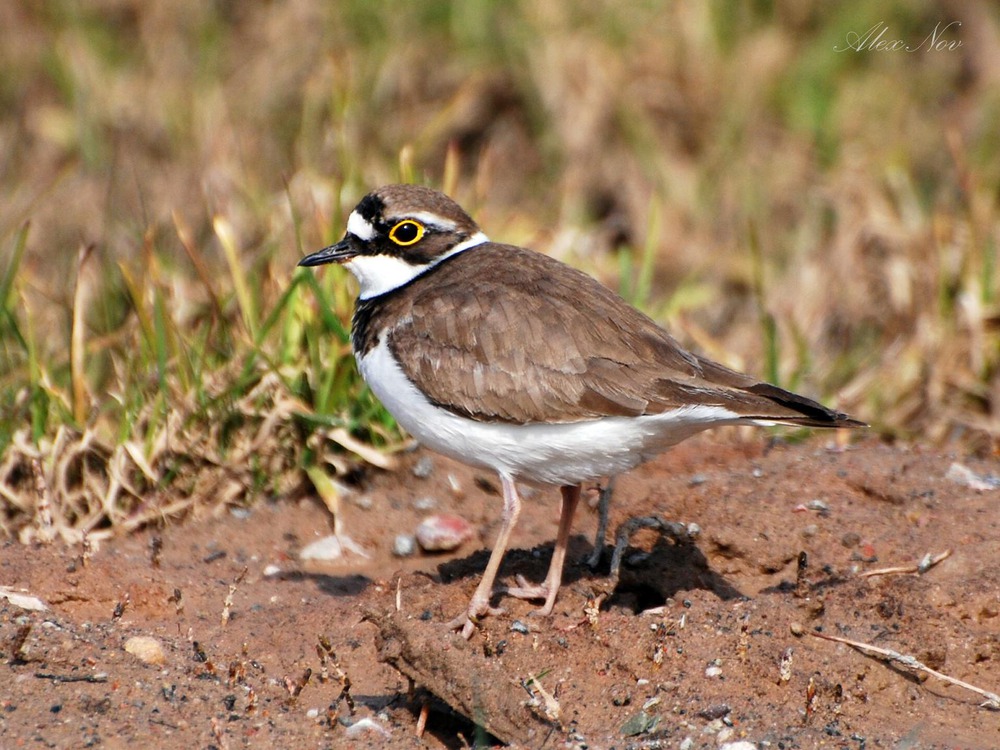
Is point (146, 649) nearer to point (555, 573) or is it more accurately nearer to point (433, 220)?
point (555, 573)

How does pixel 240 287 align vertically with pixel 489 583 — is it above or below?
above

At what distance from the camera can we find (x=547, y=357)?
489cm

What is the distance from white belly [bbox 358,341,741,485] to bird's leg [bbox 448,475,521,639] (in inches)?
3.7

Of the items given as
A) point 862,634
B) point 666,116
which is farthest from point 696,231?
point 862,634

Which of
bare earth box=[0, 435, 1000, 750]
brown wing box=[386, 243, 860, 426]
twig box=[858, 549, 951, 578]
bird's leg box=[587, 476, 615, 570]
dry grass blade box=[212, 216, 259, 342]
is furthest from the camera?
dry grass blade box=[212, 216, 259, 342]

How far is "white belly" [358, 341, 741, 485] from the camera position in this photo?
4754 millimetres

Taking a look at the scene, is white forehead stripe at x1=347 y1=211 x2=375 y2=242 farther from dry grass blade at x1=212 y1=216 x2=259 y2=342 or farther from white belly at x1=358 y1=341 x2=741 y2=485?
dry grass blade at x1=212 y1=216 x2=259 y2=342

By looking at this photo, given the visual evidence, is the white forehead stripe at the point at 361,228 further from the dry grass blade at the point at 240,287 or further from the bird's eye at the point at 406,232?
the dry grass blade at the point at 240,287

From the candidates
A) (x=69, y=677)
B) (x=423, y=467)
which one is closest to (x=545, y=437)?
(x=423, y=467)

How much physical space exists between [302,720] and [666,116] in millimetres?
7012

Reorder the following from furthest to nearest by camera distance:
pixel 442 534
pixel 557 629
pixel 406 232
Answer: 1. pixel 442 534
2. pixel 406 232
3. pixel 557 629

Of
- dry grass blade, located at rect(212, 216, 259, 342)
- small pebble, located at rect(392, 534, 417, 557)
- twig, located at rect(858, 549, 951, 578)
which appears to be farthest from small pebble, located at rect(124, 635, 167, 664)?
twig, located at rect(858, 549, 951, 578)

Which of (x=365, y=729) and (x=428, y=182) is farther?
(x=428, y=182)

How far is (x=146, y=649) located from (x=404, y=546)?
1.67 meters
